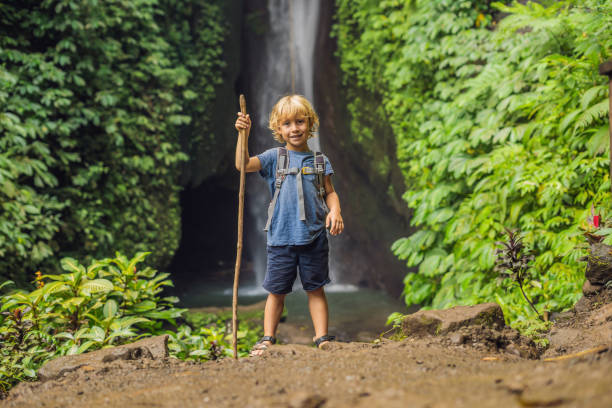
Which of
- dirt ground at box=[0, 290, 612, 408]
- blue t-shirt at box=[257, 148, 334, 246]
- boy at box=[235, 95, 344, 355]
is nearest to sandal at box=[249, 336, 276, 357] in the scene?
boy at box=[235, 95, 344, 355]

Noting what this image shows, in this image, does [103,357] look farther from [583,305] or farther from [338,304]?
[338,304]

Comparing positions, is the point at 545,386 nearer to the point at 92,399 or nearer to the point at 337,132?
the point at 92,399

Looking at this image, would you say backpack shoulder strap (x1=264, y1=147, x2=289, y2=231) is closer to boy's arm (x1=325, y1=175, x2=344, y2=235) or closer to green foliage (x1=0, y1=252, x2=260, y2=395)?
boy's arm (x1=325, y1=175, x2=344, y2=235)

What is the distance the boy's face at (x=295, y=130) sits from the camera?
2.89 meters

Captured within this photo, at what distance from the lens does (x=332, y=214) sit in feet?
9.18

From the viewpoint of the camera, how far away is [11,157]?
4926 mm

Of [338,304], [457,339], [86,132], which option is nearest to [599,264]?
[457,339]

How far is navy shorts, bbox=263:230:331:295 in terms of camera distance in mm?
2885

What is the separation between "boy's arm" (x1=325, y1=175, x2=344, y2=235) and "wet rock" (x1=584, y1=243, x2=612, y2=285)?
1.49 meters

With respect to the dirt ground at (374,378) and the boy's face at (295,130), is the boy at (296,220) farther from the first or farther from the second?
the dirt ground at (374,378)

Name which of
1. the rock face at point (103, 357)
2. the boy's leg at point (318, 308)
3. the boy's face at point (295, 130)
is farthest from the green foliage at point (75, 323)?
the boy's face at point (295, 130)

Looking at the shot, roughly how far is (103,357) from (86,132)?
181 inches

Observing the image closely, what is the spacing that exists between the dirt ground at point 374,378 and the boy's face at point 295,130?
1.28 metres

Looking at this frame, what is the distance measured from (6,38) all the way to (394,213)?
631 cm
